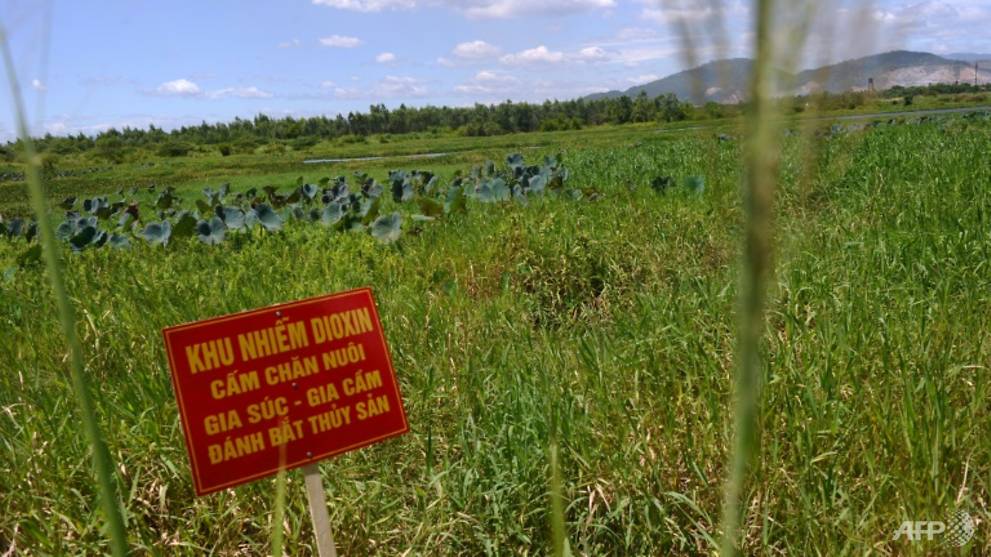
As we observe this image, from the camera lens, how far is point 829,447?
190 cm

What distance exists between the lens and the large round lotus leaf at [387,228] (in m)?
5.45

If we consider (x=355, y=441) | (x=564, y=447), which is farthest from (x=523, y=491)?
(x=355, y=441)

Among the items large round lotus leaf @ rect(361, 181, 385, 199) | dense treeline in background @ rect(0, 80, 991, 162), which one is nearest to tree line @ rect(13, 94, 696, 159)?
dense treeline in background @ rect(0, 80, 991, 162)

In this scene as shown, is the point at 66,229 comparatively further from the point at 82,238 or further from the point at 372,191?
the point at 372,191

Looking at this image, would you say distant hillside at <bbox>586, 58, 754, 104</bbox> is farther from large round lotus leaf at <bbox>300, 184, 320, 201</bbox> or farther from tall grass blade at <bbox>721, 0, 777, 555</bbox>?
large round lotus leaf at <bbox>300, 184, 320, 201</bbox>

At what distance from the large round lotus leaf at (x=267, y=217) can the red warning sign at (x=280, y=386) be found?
457 cm

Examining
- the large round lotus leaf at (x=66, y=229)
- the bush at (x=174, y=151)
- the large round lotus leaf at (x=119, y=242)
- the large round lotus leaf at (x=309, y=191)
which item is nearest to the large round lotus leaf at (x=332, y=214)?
the large round lotus leaf at (x=119, y=242)

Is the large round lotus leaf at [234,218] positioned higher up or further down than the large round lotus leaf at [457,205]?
higher up

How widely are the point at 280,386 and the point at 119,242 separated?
480 centimetres

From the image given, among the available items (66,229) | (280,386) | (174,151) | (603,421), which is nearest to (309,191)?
(66,229)

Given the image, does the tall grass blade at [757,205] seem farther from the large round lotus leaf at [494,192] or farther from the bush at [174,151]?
the bush at [174,151]

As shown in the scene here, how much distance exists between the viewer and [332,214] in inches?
250

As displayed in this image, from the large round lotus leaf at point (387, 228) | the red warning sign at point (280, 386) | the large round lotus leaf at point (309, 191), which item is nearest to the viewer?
the red warning sign at point (280, 386)

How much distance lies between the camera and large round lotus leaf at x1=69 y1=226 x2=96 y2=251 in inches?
223
